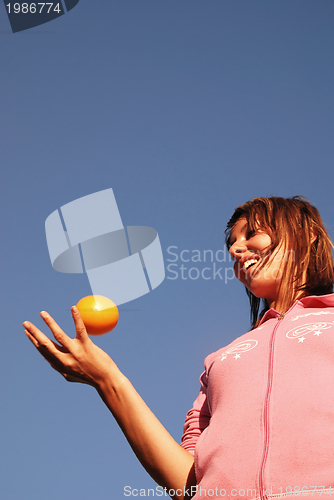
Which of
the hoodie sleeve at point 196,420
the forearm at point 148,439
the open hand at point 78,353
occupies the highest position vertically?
the open hand at point 78,353

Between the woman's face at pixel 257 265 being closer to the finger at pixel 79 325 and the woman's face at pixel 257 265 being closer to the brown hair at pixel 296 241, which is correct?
the brown hair at pixel 296 241

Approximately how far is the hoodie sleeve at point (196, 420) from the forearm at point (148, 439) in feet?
0.91

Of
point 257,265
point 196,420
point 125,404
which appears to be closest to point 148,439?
point 125,404

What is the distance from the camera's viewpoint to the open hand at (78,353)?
2.33 meters

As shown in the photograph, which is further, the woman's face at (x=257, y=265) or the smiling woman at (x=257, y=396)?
the woman's face at (x=257, y=265)

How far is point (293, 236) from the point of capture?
3.22 meters

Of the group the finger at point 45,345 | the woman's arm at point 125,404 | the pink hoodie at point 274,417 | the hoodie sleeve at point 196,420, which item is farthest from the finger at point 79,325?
the hoodie sleeve at point 196,420

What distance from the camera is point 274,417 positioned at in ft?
6.49

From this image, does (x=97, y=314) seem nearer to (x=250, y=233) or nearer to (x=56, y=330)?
(x=56, y=330)

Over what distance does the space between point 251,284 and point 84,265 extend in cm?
208

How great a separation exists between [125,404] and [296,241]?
169 cm

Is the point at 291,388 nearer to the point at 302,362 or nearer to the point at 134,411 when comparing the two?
the point at 302,362

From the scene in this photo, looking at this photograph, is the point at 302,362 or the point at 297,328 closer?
the point at 302,362

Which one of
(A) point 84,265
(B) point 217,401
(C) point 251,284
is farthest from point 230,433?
(A) point 84,265
